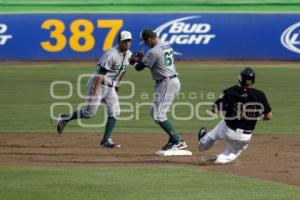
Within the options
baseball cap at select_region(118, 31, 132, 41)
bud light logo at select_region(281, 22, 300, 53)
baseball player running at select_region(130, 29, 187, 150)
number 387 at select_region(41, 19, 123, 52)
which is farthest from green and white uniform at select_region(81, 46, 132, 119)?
bud light logo at select_region(281, 22, 300, 53)

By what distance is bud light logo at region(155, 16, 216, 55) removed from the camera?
1250 inches

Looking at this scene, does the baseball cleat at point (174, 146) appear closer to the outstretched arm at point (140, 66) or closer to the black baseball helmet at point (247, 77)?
the outstretched arm at point (140, 66)

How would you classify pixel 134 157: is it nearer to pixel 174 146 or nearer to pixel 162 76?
pixel 174 146

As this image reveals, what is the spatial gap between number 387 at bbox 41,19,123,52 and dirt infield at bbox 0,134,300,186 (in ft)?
50.6

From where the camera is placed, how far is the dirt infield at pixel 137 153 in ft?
40.0

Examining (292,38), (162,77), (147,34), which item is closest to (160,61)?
(162,77)

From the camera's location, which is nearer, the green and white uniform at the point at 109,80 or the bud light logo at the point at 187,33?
the green and white uniform at the point at 109,80

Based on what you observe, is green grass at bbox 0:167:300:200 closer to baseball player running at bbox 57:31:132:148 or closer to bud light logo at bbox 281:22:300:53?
baseball player running at bbox 57:31:132:148

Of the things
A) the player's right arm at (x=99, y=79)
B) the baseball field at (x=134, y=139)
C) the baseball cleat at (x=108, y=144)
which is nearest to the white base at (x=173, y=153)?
the baseball field at (x=134, y=139)

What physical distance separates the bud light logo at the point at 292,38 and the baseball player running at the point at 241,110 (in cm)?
1975

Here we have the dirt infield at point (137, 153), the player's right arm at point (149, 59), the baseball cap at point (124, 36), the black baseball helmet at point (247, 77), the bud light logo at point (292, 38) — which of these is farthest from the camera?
the bud light logo at point (292, 38)

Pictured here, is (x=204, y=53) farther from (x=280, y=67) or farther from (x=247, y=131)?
(x=247, y=131)

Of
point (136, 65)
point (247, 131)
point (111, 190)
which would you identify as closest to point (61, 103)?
point (136, 65)

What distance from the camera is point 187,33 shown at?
31.8 m
